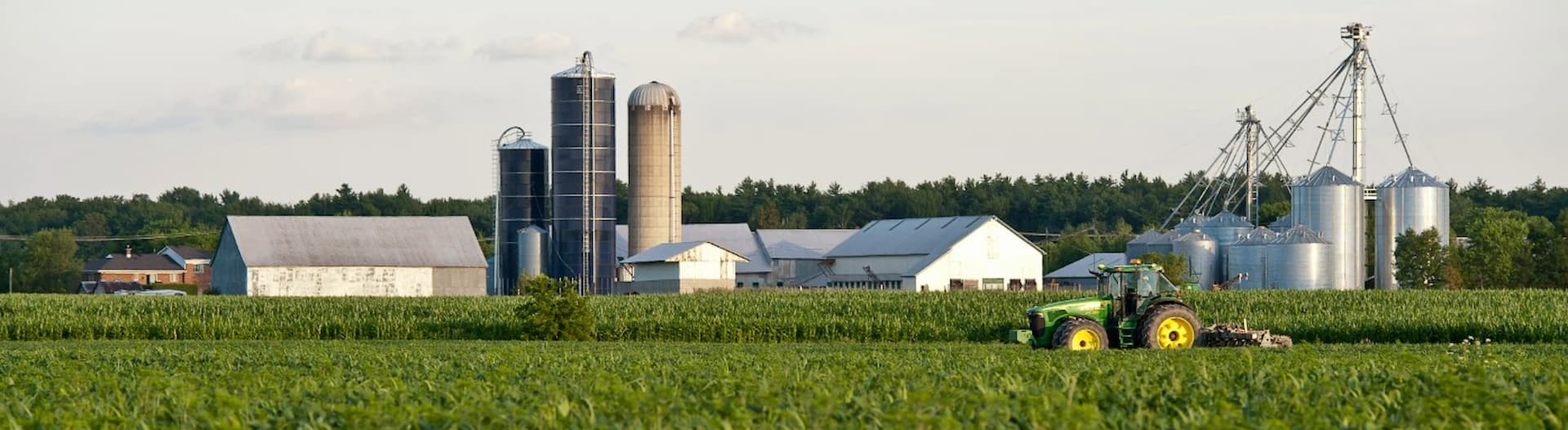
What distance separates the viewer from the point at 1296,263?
253 feet

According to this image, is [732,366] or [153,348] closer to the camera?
[732,366]

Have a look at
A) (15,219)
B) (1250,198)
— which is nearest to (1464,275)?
(1250,198)

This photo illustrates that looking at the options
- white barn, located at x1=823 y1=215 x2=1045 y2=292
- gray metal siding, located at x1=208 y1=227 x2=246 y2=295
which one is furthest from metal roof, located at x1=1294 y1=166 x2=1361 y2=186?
gray metal siding, located at x1=208 y1=227 x2=246 y2=295

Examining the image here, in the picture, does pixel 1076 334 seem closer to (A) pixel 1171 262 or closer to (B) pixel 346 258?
(A) pixel 1171 262

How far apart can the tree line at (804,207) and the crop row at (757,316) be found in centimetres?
7707

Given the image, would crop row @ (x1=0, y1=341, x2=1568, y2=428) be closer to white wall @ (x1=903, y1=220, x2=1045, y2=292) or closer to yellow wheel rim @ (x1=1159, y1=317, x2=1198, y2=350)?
yellow wheel rim @ (x1=1159, y1=317, x2=1198, y2=350)

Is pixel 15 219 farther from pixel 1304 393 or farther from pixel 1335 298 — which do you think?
pixel 1304 393

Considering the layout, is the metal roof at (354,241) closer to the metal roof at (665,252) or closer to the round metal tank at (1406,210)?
the metal roof at (665,252)

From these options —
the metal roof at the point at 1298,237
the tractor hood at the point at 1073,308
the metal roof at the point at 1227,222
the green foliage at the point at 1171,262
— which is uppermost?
the metal roof at the point at 1227,222

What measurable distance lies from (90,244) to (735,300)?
340 feet

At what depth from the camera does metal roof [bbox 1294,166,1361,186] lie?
80438 millimetres

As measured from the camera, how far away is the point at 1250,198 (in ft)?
307

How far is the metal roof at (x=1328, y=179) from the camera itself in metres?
80.4

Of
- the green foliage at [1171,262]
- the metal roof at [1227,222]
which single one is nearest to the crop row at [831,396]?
the green foliage at [1171,262]
